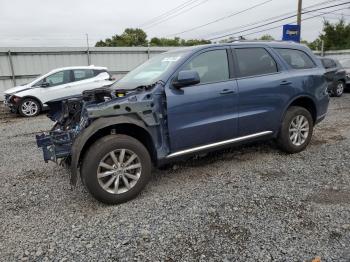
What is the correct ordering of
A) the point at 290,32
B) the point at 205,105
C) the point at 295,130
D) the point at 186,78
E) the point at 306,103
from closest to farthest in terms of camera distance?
1. the point at 186,78
2. the point at 205,105
3. the point at 295,130
4. the point at 306,103
5. the point at 290,32

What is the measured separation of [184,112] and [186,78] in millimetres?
423

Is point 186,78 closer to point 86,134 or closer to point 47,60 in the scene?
point 86,134

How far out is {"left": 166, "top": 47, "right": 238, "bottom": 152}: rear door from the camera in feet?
12.6

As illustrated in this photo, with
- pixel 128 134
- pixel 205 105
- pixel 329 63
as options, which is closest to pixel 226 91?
pixel 205 105

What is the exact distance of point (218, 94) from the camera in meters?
4.12

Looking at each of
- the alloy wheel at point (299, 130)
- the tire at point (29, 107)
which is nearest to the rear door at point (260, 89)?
the alloy wheel at point (299, 130)

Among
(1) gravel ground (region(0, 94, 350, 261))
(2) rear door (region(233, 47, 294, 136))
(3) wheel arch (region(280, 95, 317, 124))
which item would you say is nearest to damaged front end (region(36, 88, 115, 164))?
(1) gravel ground (region(0, 94, 350, 261))

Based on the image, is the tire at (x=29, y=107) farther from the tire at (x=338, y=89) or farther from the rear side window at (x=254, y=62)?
the tire at (x=338, y=89)

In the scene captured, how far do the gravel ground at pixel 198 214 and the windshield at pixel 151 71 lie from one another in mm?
1351

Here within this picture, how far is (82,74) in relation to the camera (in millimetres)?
11102

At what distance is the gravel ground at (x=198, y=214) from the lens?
109 inches

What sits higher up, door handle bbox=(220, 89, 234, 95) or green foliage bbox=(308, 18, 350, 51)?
green foliage bbox=(308, 18, 350, 51)

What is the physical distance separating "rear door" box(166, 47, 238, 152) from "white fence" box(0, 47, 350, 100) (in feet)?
41.6

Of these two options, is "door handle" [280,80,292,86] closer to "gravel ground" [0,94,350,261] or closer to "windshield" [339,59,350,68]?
"gravel ground" [0,94,350,261]
